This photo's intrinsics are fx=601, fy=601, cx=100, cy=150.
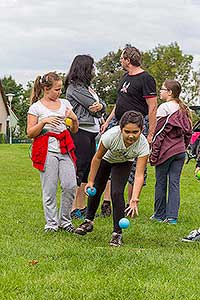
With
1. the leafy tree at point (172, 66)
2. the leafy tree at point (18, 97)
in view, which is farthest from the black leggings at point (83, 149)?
the leafy tree at point (18, 97)

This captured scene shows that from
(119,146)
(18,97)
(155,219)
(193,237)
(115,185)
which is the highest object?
(119,146)

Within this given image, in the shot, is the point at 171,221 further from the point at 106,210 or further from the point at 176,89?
the point at 176,89

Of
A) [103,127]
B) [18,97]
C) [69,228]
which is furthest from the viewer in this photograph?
[18,97]

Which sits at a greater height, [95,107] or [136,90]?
[136,90]

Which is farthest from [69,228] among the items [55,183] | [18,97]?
[18,97]

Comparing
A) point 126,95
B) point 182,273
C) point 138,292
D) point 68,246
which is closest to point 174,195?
point 126,95

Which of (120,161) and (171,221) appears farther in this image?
(171,221)

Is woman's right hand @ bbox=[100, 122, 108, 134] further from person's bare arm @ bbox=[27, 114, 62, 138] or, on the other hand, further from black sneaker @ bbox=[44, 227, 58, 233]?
black sneaker @ bbox=[44, 227, 58, 233]

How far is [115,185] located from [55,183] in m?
0.84

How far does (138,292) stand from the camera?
14.4 ft

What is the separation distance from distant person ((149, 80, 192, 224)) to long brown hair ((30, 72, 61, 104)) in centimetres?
177

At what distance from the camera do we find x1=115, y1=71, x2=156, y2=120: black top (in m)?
7.50

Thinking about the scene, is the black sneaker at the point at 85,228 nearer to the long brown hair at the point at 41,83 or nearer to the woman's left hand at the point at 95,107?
the long brown hair at the point at 41,83

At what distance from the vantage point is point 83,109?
25.3 feet
